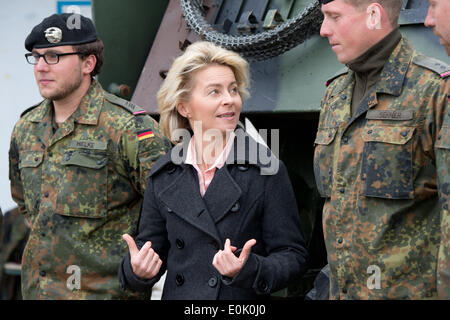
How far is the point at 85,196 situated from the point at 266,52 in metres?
1.26

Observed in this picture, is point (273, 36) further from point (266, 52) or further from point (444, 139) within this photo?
point (444, 139)

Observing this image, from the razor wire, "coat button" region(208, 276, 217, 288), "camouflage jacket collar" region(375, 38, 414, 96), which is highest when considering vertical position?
the razor wire

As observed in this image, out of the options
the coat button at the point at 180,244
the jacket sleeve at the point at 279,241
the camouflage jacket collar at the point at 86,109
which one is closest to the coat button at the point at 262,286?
the jacket sleeve at the point at 279,241

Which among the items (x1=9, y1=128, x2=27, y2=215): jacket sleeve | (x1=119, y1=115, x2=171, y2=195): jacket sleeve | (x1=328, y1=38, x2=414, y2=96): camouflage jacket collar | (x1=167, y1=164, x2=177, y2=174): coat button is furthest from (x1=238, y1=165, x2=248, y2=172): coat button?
(x1=9, y1=128, x2=27, y2=215): jacket sleeve

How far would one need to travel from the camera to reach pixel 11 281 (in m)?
4.91

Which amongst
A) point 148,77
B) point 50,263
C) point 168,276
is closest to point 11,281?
point 148,77

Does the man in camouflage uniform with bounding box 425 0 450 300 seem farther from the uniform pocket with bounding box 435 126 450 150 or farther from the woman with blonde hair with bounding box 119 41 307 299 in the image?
the woman with blonde hair with bounding box 119 41 307 299

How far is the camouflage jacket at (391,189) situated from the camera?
211 centimetres

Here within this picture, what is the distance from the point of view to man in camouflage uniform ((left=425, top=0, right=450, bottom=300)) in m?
1.89

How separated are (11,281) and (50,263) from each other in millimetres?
2246

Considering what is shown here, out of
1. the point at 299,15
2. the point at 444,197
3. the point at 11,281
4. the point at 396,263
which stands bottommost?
the point at 11,281

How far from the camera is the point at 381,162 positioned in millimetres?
2174

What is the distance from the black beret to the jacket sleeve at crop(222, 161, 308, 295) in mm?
1285

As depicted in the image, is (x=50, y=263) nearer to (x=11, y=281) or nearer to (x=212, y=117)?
(x=212, y=117)
